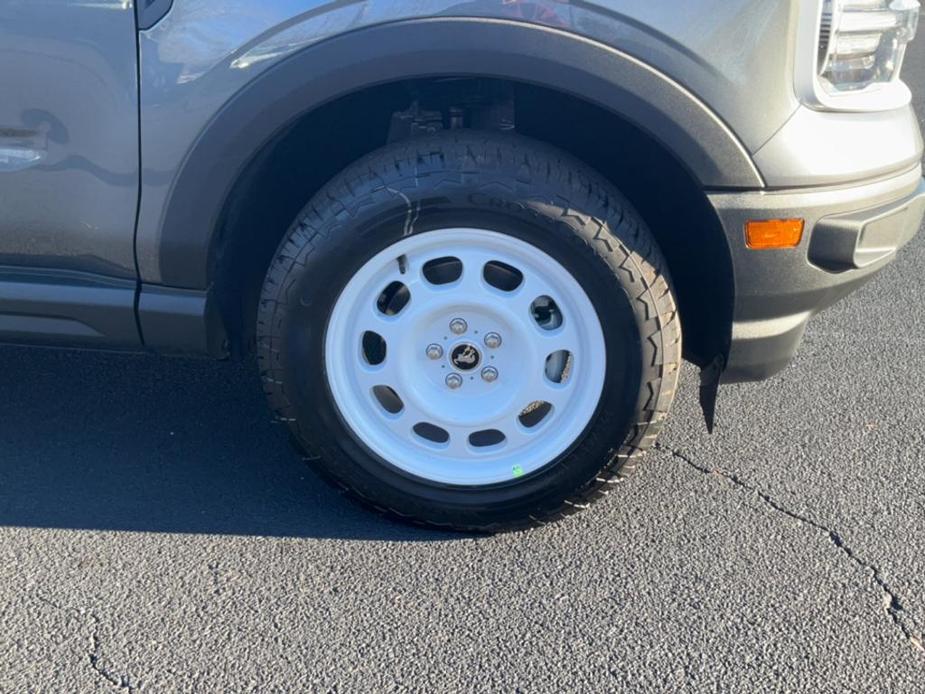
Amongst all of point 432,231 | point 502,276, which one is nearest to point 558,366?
point 502,276

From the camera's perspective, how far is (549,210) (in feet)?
7.61

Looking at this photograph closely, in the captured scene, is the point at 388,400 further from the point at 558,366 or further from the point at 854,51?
the point at 854,51

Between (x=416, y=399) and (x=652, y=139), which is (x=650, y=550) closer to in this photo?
(x=416, y=399)

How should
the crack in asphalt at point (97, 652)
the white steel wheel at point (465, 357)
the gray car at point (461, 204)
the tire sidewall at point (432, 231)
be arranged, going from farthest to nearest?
1. the white steel wheel at point (465, 357)
2. the tire sidewall at point (432, 231)
3. the gray car at point (461, 204)
4. the crack in asphalt at point (97, 652)

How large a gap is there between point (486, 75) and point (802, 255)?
2.65 ft

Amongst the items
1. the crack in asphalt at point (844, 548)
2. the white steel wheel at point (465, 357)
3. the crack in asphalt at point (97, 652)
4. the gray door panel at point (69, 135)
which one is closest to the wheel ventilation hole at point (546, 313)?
the white steel wheel at point (465, 357)

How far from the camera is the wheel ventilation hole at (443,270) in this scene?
97.7 inches

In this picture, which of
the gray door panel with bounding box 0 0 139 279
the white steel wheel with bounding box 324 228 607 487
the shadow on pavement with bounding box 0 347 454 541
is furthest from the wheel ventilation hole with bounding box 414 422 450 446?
the gray door panel with bounding box 0 0 139 279

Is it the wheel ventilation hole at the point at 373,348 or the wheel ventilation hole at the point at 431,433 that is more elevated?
the wheel ventilation hole at the point at 373,348

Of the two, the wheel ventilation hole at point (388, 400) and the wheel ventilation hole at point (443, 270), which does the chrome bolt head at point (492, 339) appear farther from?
the wheel ventilation hole at point (388, 400)

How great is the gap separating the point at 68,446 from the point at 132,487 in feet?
0.99

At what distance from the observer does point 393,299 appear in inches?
100

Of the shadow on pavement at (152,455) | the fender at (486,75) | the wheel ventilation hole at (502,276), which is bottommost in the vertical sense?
the shadow on pavement at (152,455)

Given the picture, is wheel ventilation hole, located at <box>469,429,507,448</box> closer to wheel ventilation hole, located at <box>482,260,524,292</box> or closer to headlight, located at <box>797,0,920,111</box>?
wheel ventilation hole, located at <box>482,260,524,292</box>
